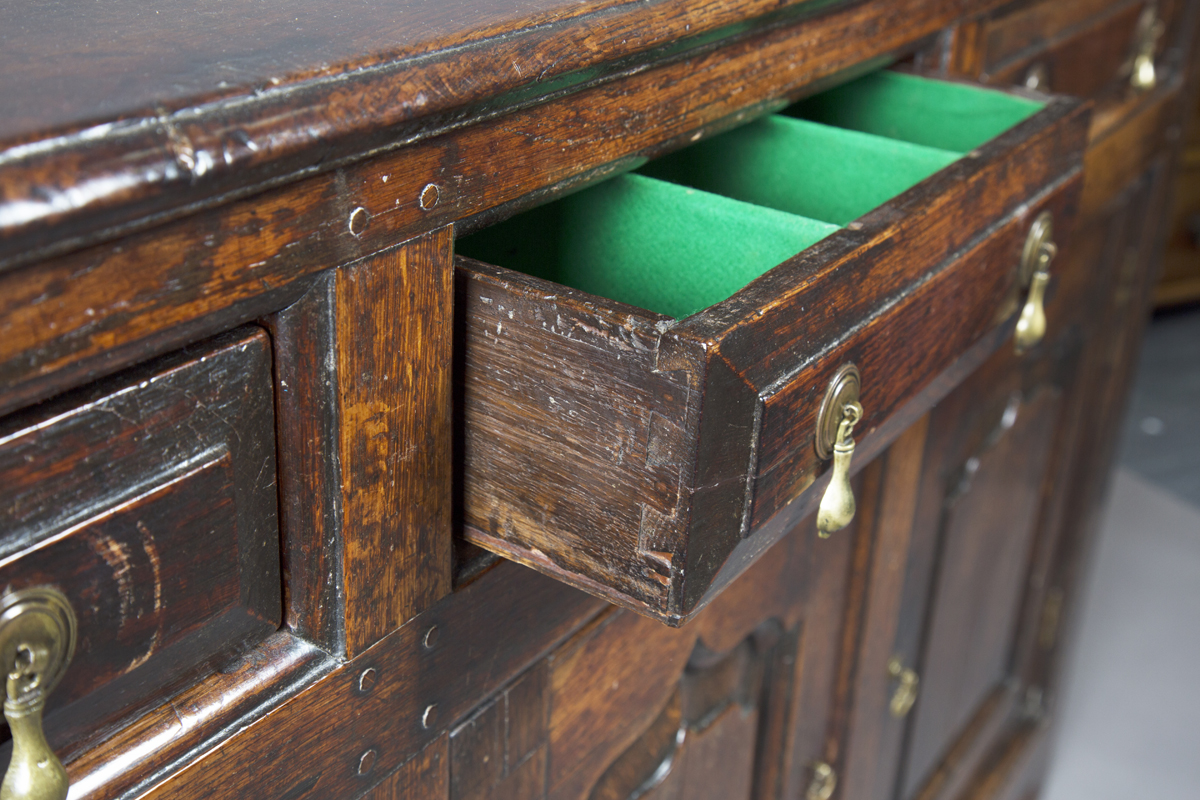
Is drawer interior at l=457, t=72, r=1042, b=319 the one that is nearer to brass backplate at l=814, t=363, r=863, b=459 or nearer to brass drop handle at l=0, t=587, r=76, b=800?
brass backplate at l=814, t=363, r=863, b=459

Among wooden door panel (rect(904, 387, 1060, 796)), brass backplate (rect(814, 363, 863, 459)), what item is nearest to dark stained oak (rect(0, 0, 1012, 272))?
brass backplate (rect(814, 363, 863, 459))

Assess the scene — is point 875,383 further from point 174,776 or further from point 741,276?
point 174,776

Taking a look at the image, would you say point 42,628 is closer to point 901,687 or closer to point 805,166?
point 805,166

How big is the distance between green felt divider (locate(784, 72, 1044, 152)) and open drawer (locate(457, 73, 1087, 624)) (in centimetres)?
7

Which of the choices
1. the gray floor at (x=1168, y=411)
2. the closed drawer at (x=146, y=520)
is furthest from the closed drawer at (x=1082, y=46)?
the gray floor at (x=1168, y=411)

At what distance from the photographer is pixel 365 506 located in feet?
1.36

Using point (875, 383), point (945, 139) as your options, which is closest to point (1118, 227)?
point (945, 139)

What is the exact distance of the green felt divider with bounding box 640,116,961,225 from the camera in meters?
0.60

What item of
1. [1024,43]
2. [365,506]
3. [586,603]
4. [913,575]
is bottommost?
[913,575]

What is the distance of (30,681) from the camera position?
312 millimetres

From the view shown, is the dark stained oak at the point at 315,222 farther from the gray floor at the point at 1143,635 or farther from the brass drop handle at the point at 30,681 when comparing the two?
the gray floor at the point at 1143,635

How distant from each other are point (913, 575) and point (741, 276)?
50cm

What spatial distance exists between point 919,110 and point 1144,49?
16.8 inches

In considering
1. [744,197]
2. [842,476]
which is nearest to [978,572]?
[744,197]
